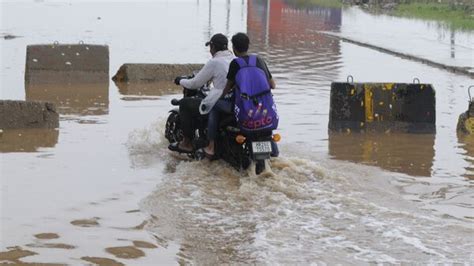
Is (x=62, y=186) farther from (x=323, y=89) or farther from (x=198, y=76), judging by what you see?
(x=323, y=89)

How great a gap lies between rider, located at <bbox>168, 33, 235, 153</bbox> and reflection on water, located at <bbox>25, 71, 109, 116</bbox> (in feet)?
12.8

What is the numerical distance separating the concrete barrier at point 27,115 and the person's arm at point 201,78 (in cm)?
268

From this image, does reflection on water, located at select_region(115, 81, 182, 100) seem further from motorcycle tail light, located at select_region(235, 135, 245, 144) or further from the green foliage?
the green foliage

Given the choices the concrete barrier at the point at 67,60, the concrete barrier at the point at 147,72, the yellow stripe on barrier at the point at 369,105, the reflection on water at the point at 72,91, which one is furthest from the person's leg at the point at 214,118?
the concrete barrier at the point at 67,60

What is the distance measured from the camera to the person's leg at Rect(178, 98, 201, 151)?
10.0 metres

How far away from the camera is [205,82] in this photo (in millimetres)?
9922

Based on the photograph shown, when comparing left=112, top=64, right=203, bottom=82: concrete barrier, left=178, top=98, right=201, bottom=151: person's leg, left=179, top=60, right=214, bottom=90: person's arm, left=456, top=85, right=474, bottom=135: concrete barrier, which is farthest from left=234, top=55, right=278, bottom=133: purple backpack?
left=112, top=64, right=203, bottom=82: concrete barrier

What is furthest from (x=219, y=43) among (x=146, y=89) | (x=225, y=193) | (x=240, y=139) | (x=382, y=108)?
(x=146, y=89)

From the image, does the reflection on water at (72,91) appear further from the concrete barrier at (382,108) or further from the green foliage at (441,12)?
the green foliage at (441,12)

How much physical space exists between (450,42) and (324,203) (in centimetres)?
2280

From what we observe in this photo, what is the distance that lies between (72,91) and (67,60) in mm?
1542

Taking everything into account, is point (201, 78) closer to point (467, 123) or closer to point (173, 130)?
point (173, 130)

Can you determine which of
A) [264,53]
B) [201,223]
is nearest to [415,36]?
[264,53]

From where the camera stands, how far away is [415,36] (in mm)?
33000
